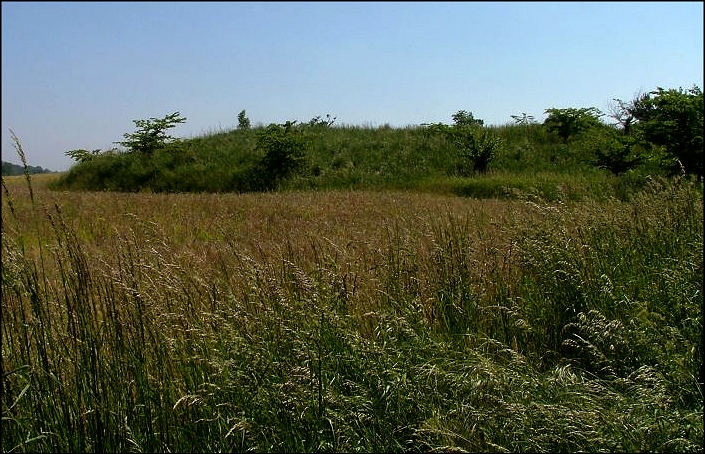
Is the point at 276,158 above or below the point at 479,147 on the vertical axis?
above

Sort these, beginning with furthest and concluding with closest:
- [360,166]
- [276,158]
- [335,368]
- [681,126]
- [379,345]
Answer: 1. [360,166]
2. [276,158]
3. [681,126]
4. [379,345]
5. [335,368]

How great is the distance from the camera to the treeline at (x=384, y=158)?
21.5m

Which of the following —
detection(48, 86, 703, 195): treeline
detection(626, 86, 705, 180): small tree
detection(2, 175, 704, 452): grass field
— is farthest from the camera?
detection(48, 86, 703, 195): treeline

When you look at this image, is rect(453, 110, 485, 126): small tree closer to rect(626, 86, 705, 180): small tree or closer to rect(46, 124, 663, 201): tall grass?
rect(46, 124, 663, 201): tall grass

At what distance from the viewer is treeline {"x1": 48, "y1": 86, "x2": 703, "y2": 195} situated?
21.5 meters

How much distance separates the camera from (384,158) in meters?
24.6

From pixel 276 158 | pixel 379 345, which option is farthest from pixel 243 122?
pixel 379 345

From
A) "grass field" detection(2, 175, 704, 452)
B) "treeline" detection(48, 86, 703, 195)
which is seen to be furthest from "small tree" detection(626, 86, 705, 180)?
"grass field" detection(2, 175, 704, 452)

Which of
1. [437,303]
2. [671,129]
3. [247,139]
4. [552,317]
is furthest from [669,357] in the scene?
[247,139]

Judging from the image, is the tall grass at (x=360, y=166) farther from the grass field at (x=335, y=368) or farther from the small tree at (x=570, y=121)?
the grass field at (x=335, y=368)

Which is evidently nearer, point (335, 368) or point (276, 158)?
point (335, 368)

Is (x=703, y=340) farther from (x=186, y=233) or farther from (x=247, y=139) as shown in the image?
(x=247, y=139)

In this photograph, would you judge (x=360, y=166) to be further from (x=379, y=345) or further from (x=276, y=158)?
(x=379, y=345)

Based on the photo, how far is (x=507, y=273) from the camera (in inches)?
170
